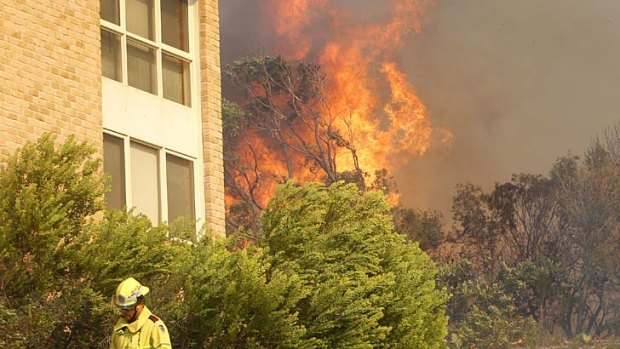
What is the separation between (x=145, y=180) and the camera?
930 inches

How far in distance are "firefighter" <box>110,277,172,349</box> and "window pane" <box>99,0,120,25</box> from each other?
11347mm

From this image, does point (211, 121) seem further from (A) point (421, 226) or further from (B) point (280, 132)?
(B) point (280, 132)

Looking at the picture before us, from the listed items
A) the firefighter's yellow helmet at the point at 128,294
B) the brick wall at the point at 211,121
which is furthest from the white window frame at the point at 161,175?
the firefighter's yellow helmet at the point at 128,294

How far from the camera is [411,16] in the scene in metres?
84.2

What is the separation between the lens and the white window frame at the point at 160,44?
23.5 metres

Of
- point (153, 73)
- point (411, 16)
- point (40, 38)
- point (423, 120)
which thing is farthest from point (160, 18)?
point (411, 16)

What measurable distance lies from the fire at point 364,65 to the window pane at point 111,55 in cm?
4672

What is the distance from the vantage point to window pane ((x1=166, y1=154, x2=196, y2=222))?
24.4 metres

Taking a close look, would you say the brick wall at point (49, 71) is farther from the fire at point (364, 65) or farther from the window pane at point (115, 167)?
the fire at point (364, 65)

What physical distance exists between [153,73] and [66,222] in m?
6.65

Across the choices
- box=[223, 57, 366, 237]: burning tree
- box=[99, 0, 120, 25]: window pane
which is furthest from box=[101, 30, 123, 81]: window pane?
box=[223, 57, 366, 237]: burning tree

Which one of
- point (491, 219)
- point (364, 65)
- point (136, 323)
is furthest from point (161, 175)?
point (364, 65)

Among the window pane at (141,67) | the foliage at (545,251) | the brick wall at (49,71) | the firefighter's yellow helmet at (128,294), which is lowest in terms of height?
the firefighter's yellow helmet at (128,294)

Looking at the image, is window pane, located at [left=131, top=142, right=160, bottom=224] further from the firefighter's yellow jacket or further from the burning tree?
the burning tree
